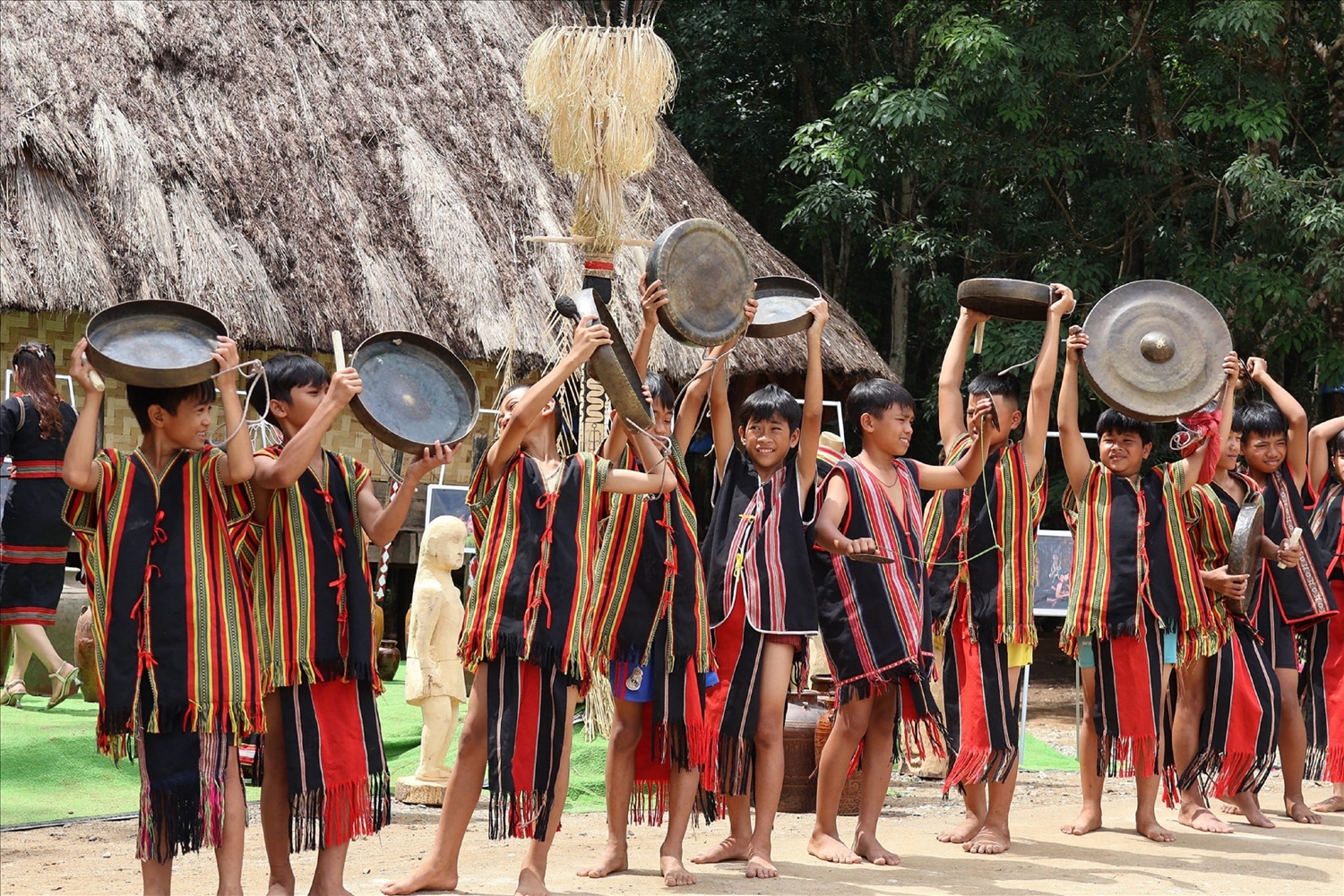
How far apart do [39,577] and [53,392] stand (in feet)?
2.95

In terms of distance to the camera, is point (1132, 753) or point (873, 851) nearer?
point (873, 851)

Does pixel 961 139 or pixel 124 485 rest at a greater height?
pixel 961 139

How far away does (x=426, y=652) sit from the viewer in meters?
6.48

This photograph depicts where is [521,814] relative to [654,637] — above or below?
below

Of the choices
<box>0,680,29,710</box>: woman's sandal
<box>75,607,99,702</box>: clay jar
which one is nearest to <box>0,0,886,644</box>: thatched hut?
<box>75,607,99,702</box>: clay jar

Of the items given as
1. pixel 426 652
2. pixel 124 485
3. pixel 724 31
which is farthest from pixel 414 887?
pixel 724 31

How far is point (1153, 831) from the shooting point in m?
5.80

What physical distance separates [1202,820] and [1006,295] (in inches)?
94.2

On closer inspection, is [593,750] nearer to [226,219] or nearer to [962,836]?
[962,836]

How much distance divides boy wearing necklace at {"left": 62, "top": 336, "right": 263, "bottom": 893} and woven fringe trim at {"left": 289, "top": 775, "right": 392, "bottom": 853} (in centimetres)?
20

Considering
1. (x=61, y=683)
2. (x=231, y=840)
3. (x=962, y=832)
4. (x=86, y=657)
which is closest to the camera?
(x=231, y=840)

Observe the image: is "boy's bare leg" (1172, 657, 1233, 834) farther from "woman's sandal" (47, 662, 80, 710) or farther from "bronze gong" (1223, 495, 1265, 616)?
"woman's sandal" (47, 662, 80, 710)

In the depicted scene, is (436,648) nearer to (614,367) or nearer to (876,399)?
(876,399)

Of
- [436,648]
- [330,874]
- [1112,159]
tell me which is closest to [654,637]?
[330,874]
